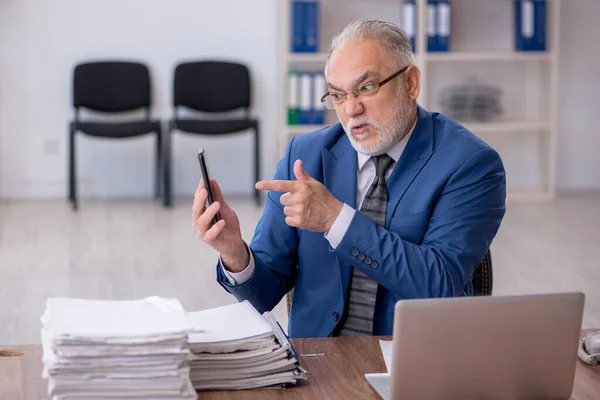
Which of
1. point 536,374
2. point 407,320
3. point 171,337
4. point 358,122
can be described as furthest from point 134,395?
point 358,122

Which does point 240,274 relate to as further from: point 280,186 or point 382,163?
point 382,163

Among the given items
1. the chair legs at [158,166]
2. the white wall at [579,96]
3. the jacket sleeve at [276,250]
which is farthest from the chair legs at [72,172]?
the jacket sleeve at [276,250]

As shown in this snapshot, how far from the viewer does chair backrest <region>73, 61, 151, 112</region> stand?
6.39 m

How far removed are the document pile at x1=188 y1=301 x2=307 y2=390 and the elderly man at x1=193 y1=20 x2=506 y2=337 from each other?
0.35 metres

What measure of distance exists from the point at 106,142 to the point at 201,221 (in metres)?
5.21

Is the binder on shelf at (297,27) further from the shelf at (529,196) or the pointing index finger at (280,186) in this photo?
the pointing index finger at (280,186)

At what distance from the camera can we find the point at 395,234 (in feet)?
5.97

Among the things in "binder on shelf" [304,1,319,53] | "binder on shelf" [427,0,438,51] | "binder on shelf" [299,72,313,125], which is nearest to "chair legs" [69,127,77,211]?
"binder on shelf" [299,72,313,125]

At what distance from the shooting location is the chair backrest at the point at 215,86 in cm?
650

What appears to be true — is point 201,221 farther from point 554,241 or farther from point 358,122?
point 554,241

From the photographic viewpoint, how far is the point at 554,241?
17.4ft

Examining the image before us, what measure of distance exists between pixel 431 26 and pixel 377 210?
4.75 m

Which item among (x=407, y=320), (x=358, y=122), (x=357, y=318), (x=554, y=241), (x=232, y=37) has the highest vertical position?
(x=232, y=37)

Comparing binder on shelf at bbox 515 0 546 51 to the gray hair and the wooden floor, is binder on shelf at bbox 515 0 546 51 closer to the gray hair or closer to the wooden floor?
the wooden floor
